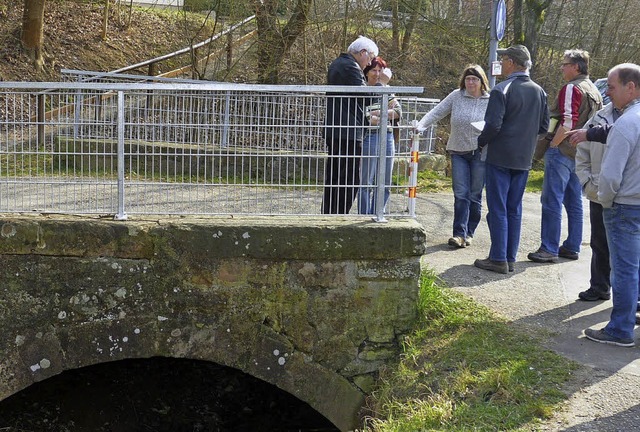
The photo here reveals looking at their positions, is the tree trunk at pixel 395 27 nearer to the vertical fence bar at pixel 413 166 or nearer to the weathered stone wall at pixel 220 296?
the vertical fence bar at pixel 413 166

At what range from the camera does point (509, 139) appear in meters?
6.98

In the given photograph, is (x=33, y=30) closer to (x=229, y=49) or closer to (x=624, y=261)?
(x=229, y=49)

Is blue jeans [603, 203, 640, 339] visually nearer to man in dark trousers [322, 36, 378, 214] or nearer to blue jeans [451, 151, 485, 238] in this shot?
man in dark trousers [322, 36, 378, 214]

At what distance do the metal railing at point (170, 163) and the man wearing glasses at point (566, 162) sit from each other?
57.2 inches

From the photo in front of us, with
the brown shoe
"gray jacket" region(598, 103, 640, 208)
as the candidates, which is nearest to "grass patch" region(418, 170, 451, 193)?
the brown shoe

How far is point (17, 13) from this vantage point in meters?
18.6

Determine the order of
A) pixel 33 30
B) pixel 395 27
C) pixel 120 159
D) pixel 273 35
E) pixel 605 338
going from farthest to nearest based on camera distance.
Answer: pixel 395 27 < pixel 33 30 < pixel 273 35 < pixel 120 159 < pixel 605 338

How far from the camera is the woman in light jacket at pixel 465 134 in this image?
7.64 metres

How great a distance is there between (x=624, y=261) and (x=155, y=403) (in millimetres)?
4605

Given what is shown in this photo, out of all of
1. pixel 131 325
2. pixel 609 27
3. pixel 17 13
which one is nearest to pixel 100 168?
pixel 131 325

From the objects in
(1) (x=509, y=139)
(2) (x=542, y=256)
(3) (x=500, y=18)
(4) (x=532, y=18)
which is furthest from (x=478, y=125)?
(4) (x=532, y=18)

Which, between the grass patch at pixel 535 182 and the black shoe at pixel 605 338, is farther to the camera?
the grass patch at pixel 535 182

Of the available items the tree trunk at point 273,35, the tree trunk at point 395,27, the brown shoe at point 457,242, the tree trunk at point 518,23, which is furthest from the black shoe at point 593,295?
the tree trunk at point 395,27

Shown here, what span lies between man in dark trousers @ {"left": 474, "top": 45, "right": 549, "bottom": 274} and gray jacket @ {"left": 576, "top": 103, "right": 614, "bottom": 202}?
103 cm
